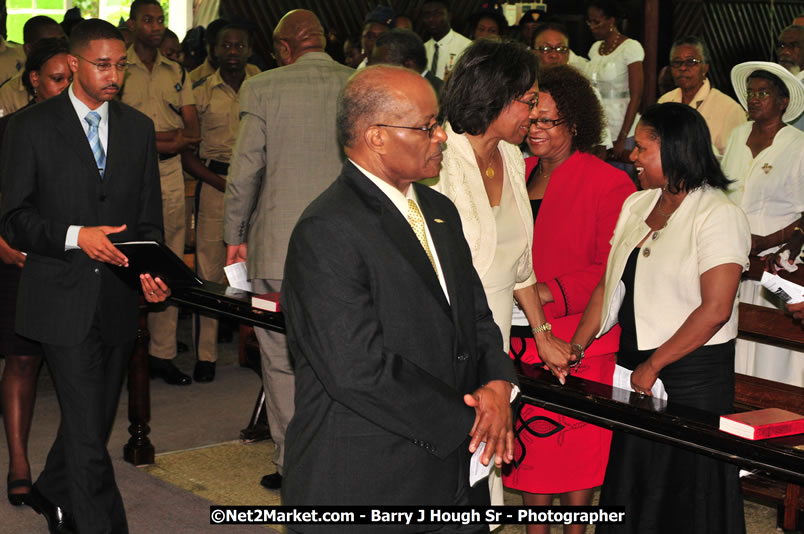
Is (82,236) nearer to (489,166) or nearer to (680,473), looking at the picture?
(489,166)

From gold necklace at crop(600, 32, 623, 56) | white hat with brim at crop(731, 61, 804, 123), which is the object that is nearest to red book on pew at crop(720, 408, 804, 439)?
white hat with brim at crop(731, 61, 804, 123)

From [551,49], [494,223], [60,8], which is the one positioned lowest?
[494,223]

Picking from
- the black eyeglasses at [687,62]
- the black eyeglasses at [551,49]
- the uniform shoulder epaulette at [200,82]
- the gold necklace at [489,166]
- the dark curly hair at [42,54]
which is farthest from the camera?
the black eyeglasses at [551,49]

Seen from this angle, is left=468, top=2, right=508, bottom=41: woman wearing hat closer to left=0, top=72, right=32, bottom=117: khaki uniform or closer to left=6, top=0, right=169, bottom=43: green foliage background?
left=0, top=72, right=32, bottom=117: khaki uniform

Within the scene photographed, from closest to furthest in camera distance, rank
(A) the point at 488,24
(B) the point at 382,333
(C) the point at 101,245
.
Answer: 1. (B) the point at 382,333
2. (C) the point at 101,245
3. (A) the point at 488,24

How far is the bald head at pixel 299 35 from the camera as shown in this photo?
478 cm

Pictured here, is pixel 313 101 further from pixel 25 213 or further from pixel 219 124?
pixel 219 124

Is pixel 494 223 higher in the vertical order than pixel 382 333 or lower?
higher

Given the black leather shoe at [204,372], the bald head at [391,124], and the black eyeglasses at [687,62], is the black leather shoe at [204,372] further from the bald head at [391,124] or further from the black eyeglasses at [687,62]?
the bald head at [391,124]

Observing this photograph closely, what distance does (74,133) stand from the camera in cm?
374

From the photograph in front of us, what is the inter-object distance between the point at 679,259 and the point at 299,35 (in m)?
2.24

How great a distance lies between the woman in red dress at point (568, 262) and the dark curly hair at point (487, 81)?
625 mm

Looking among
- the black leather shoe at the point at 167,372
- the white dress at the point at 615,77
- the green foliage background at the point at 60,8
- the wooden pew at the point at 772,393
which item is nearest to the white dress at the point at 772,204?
the wooden pew at the point at 772,393

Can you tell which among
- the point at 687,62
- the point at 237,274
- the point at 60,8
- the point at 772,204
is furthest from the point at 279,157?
the point at 60,8
